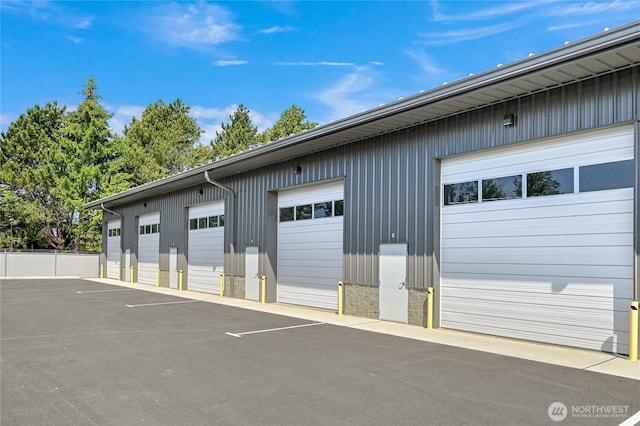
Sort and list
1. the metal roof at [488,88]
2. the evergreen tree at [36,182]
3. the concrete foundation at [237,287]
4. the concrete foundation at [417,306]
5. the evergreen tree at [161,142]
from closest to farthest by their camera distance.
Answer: the metal roof at [488,88], the concrete foundation at [417,306], the concrete foundation at [237,287], the evergreen tree at [36,182], the evergreen tree at [161,142]

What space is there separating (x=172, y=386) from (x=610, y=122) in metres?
7.70

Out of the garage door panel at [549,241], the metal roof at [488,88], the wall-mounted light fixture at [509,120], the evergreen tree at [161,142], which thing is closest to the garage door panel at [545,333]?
the garage door panel at [549,241]

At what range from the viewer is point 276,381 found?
6211 millimetres

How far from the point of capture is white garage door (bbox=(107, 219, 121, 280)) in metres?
30.8

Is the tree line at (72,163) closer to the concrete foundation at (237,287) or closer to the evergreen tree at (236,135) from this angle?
the evergreen tree at (236,135)

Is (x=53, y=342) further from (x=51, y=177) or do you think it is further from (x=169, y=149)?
(x=169, y=149)

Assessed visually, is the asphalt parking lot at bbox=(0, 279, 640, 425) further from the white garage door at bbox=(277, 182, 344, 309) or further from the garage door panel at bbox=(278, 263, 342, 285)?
the white garage door at bbox=(277, 182, 344, 309)

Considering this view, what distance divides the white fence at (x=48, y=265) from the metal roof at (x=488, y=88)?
2468cm

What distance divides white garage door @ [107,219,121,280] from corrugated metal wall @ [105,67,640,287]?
58.0 feet

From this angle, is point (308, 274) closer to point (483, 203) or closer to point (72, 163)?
point (483, 203)

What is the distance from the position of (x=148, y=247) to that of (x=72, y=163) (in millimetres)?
14975

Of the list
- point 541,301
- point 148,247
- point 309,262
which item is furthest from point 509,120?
point 148,247

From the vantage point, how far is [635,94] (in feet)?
25.5

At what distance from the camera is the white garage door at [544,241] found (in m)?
8.12
